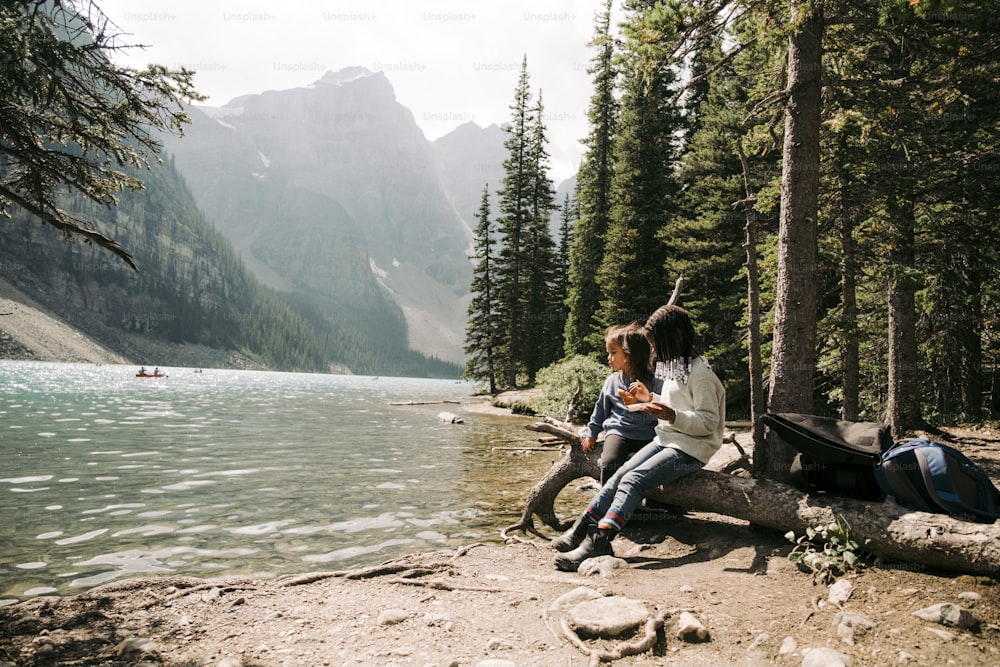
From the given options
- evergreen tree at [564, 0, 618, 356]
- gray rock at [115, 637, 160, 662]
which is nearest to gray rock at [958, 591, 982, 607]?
gray rock at [115, 637, 160, 662]

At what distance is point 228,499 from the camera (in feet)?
29.7

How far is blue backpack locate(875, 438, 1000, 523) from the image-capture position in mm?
4316

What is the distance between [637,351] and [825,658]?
3.82 meters

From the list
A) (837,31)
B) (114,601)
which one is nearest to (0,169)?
(114,601)

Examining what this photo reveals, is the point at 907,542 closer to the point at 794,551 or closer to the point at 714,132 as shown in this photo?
the point at 794,551

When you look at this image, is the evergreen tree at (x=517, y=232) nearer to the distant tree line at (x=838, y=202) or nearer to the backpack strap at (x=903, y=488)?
the distant tree line at (x=838, y=202)

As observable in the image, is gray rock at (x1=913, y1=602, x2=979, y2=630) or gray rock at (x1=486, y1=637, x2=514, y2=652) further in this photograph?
gray rock at (x1=486, y1=637, x2=514, y2=652)

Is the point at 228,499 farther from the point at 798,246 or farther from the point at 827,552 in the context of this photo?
the point at 798,246

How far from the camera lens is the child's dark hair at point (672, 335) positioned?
18.0 feet

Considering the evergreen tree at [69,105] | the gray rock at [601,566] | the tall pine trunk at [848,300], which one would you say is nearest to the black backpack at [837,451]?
the gray rock at [601,566]

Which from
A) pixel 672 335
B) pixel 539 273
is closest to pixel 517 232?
pixel 539 273

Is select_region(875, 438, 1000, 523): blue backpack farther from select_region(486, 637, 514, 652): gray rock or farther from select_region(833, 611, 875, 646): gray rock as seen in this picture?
select_region(486, 637, 514, 652): gray rock

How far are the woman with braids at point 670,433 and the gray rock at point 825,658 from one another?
2284 millimetres

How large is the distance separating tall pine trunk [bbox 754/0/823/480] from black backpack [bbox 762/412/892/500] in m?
1.32
